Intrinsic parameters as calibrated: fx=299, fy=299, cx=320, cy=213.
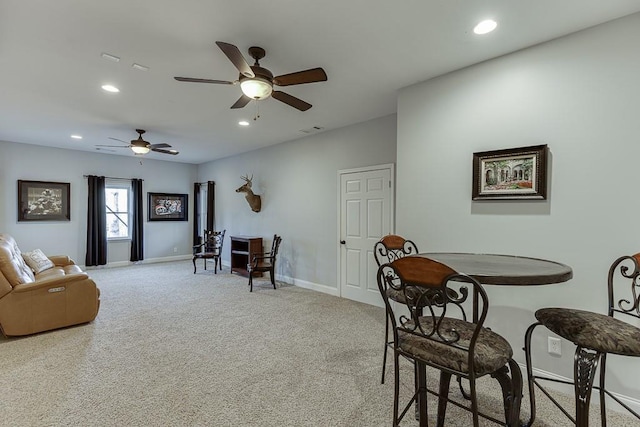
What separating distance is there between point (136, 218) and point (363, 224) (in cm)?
594

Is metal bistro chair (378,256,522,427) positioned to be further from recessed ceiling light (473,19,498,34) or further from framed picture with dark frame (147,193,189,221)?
framed picture with dark frame (147,193,189,221)

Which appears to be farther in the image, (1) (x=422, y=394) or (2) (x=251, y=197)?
(2) (x=251, y=197)

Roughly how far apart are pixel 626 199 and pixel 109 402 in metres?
3.89

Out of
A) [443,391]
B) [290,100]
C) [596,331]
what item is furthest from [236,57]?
[596,331]

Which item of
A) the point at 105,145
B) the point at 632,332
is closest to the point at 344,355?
the point at 632,332

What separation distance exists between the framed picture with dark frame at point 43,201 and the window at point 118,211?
31.1 inches

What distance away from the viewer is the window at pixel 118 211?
23.8 ft

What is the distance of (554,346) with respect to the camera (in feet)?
7.57

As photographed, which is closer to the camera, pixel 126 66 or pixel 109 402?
pixel 109 402

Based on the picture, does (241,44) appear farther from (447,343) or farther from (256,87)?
(447,343)

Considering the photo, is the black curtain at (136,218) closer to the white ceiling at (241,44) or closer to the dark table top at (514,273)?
the white ceiling at (241,44)

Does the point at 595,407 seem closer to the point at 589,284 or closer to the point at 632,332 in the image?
the point at 589,284

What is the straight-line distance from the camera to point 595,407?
2115 mm

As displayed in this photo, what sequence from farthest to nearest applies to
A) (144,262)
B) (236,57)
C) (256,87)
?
1. (144,262)
2. (256,87)
3. (236,57)
